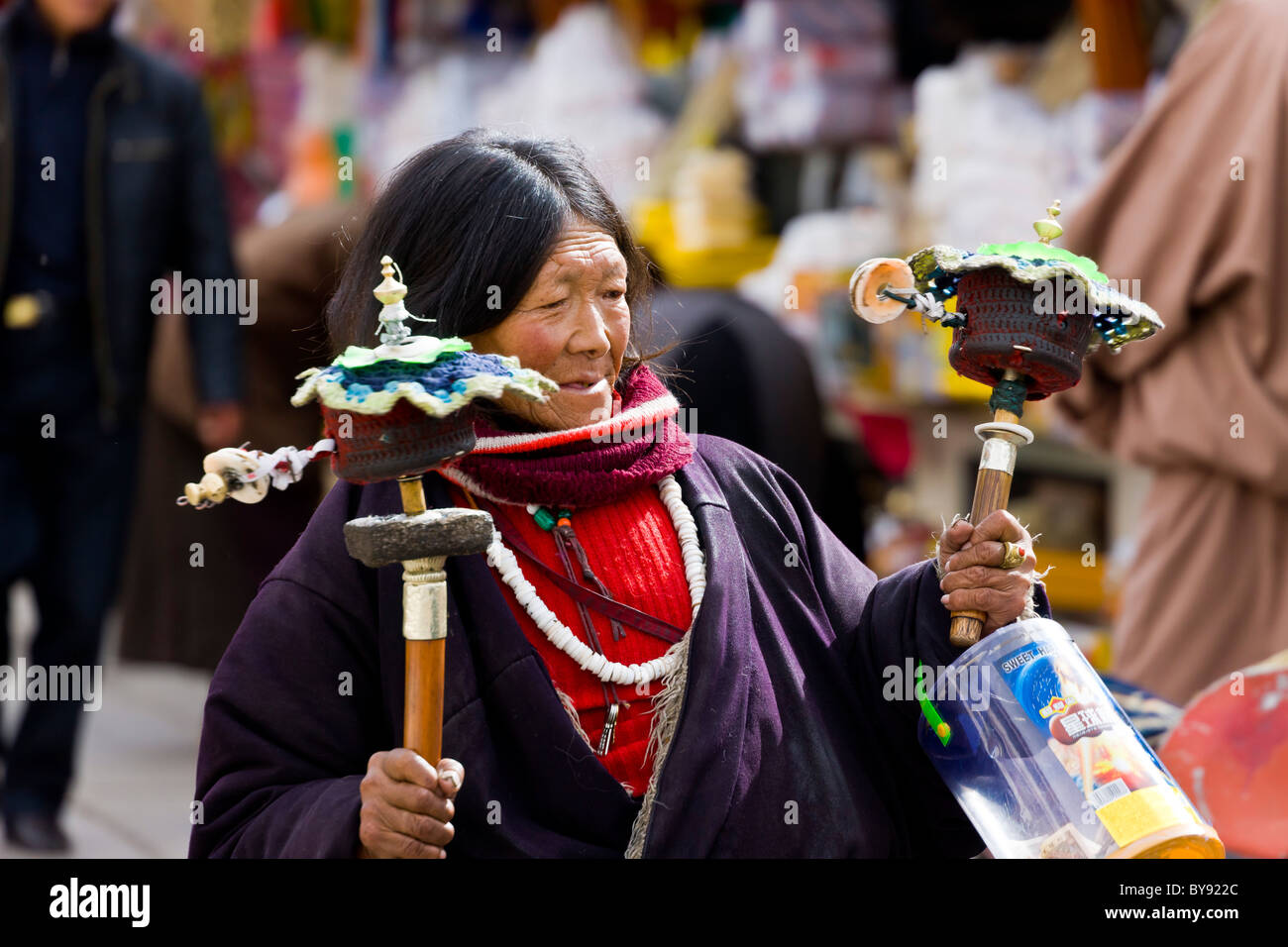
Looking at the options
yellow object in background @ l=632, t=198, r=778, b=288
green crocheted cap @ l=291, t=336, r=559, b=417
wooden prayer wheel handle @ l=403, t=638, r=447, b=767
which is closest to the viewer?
green crocheted cap @ l=291, t=336, r=559, b=417

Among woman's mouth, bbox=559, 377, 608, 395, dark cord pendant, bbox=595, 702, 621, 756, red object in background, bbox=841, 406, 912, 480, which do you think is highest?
woman's mouth, bbox=559, 377, 608, 395

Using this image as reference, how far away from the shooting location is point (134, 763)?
5543 mm

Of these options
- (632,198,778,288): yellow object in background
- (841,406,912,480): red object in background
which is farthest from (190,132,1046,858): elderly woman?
(841,406,912,480): red object in background

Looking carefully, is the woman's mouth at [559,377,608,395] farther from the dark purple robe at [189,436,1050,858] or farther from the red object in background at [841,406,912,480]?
the red object in background at [841,406,912,480]

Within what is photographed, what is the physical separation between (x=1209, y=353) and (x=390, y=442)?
241 cm

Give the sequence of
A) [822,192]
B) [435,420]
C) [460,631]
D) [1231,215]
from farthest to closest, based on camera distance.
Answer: [822,192] → [1231,215] → [460,631] → [435,420]

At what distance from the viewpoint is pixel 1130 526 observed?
215 inches

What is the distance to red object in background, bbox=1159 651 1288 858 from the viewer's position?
2.56 m

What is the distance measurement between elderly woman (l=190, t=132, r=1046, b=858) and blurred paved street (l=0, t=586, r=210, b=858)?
229 centimetres

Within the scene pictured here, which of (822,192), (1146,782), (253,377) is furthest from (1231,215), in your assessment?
(253,377)

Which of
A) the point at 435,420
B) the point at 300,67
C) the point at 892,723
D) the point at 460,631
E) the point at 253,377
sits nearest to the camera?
the point at 435,420

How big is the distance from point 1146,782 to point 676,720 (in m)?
0.55
